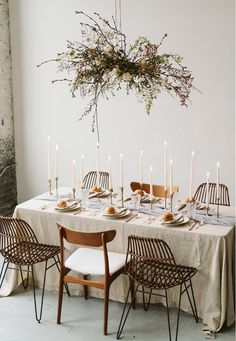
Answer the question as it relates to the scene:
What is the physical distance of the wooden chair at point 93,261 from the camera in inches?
144

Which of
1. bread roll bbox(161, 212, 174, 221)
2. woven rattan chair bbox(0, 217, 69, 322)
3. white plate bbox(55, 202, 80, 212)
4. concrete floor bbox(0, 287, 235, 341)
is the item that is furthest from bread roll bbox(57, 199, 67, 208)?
bread roll bbox(161, 212, 174, 221)

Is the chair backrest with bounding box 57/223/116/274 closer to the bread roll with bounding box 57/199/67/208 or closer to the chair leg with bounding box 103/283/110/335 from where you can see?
the chair leg with bounding box 103/283/110/335

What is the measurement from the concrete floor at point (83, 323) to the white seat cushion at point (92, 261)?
17.9 inches

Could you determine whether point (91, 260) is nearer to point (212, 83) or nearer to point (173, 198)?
point (173, 198)

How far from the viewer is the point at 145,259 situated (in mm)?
3641

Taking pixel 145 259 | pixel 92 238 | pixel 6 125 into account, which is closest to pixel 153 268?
pixel 145 259

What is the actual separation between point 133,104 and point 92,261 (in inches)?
101

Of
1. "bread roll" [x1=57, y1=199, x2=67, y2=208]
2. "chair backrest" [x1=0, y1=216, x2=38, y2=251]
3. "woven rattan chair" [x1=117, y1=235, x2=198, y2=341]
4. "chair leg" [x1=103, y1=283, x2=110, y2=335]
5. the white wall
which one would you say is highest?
the white wall

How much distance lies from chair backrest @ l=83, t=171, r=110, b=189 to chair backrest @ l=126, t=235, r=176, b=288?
5.62 feet

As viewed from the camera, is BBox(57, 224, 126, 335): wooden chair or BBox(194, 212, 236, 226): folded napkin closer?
BBox(57, 224, 126, 335): wooden chair

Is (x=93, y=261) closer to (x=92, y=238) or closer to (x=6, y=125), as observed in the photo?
(x=92, y=238)

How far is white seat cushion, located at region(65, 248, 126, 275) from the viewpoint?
380cm

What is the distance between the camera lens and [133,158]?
6148mm

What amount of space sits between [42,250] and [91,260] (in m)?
0.46
